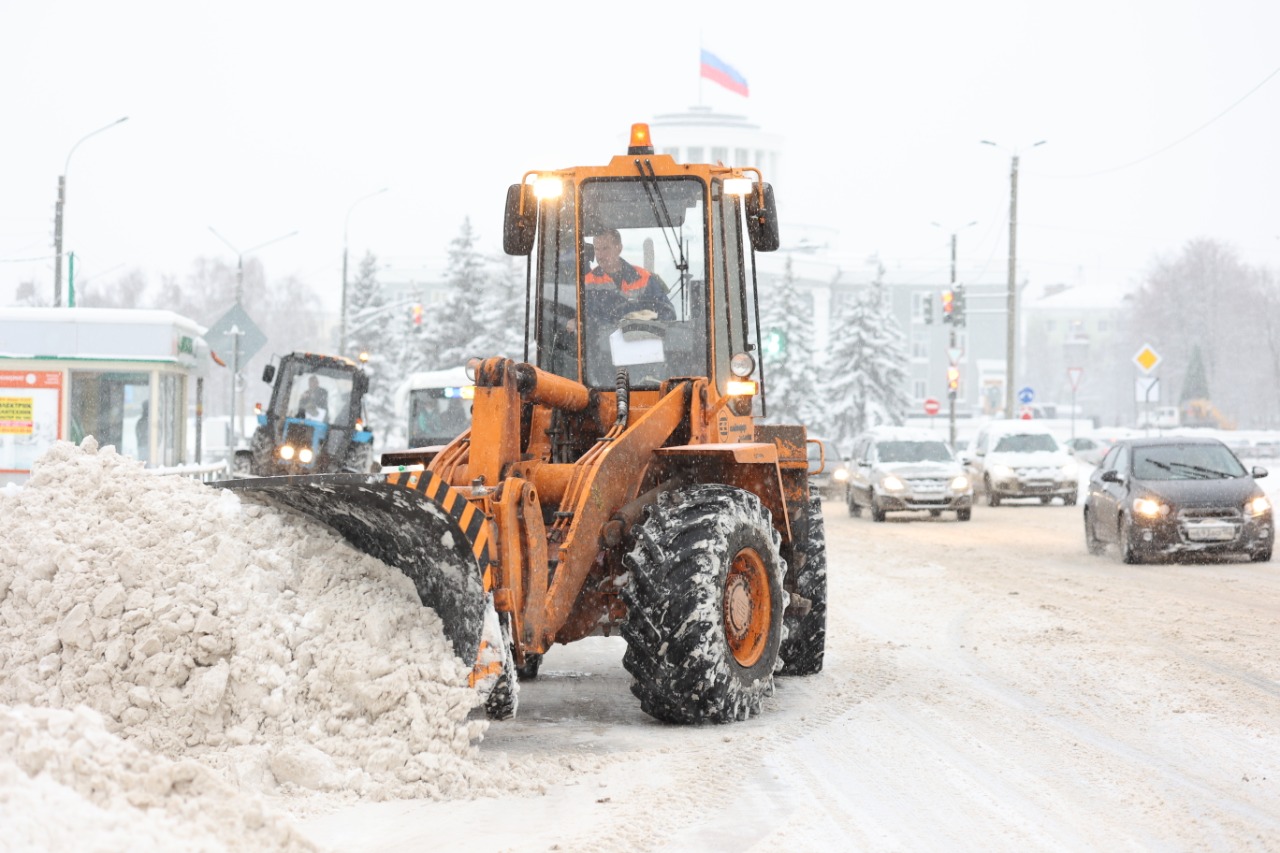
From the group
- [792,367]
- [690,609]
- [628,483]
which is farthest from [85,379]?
[792,367]

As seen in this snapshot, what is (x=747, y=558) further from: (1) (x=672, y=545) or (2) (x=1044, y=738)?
(2) (x=1044, y=738)

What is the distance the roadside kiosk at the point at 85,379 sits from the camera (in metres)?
24.4

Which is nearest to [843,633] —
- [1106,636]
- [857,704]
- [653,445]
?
[1106,636]

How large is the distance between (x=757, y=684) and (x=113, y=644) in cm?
316

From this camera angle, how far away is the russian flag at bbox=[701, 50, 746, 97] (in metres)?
60.2

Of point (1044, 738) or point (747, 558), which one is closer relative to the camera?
point (1044, 738)

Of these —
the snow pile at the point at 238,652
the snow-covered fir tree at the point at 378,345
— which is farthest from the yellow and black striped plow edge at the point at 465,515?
the snow-covered fir tree at the point at 378,345

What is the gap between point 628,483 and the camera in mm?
7633

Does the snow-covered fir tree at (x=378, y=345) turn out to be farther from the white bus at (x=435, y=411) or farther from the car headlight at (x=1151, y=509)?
the car headlight at (x=1151, y=509)

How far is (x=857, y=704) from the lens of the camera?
8148 mm

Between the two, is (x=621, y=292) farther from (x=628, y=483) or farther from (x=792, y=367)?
(x=792, y=367)

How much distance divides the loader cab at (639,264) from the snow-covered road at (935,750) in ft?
6.35

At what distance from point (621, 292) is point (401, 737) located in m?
3.30

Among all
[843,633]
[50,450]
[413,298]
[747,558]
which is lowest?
[843,633]
